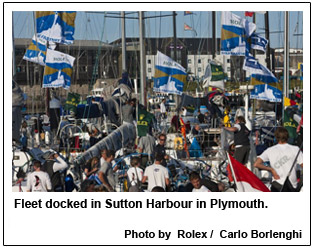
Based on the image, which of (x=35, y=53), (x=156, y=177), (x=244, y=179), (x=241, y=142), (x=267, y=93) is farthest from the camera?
(x=35, y=53)

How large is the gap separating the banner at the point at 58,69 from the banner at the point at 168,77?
2.77 meters

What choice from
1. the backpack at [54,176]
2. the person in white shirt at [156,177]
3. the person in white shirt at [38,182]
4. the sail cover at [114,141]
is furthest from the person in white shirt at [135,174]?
the sail cover at [114,141]

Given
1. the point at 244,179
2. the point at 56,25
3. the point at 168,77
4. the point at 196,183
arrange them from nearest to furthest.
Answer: the point at 244,179 → the point at 196,183 → the point at 56,25 → the point at 168,77

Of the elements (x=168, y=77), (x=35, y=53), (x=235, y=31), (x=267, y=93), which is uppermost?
(x=235, y=31)

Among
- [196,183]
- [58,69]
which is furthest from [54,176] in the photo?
[58,69]

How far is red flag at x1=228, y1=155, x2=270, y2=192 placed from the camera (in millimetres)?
8352

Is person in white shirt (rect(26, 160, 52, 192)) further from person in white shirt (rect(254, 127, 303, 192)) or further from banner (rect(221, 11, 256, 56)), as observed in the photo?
banner (rect(221, 11, 256, 56))

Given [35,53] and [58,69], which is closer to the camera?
[58,69]

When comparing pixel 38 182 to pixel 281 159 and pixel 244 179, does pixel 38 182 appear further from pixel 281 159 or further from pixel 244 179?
pixel 281 159

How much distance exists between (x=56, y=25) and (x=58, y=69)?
3.25 ft

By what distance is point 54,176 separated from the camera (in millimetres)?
9773

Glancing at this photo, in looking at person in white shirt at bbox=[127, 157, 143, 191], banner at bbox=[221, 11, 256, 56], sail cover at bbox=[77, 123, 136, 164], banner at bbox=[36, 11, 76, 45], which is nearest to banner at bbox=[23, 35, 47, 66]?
banner at bbox=[36, 11, 76, 45]
